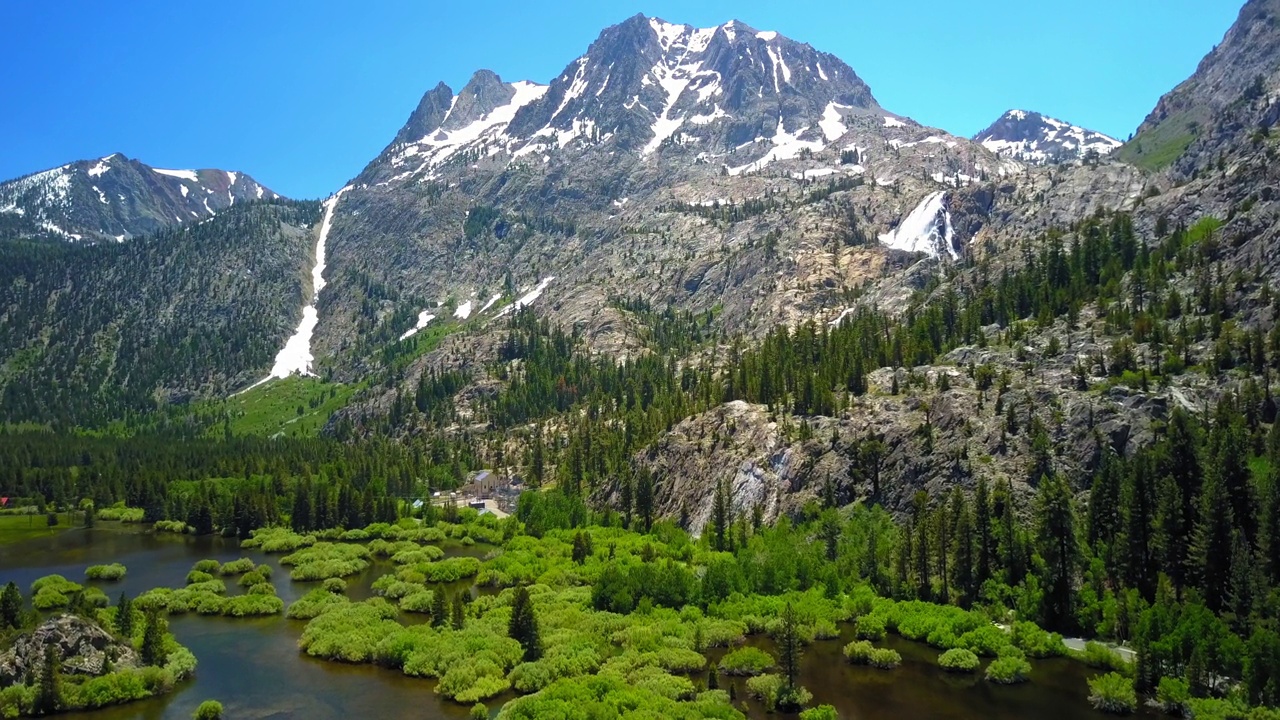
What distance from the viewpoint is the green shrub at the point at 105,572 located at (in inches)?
4993

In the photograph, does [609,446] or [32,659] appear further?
[609,446]

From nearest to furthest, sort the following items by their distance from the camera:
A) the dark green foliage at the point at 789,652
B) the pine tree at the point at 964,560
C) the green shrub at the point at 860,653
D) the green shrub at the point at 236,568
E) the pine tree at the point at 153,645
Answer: the dark green foliage at the point at 789,652 < the pine tree at the point at 153,645 < the green shrub at the point at 860,653 < the pine tree at the point at 964,560 < the green shrub at the point at 236,568

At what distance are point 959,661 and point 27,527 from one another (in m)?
186

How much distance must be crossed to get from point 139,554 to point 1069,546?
477 ft

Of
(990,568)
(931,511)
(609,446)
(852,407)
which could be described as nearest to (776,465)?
(852,407)

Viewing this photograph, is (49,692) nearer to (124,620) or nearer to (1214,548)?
(124,620)

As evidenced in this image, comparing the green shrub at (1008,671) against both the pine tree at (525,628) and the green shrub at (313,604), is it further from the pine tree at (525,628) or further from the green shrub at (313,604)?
the green shrub at (313,604)

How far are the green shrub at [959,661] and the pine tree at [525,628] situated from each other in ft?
131

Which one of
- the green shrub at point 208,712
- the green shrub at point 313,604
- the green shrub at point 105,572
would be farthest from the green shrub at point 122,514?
the green shrub at point 208,712

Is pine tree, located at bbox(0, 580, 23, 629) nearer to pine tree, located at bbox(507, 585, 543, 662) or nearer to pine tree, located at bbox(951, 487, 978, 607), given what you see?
pine tree, located at bbox(507, 585, 543, 662)

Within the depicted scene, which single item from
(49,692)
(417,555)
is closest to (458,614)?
(49,692)

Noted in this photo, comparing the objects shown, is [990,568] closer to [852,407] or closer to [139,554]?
[852,407]

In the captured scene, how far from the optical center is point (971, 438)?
12494 cm

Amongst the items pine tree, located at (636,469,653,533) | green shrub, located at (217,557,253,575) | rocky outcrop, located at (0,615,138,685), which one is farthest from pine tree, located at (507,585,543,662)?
pine tree, located at (636,469,653,533)
